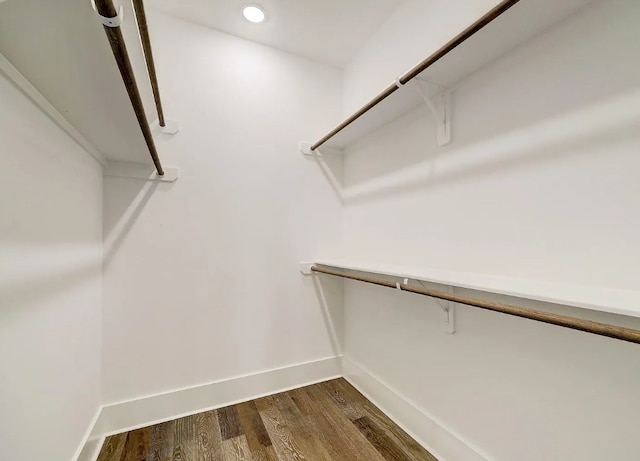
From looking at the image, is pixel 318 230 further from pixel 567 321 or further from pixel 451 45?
pixel 567 321

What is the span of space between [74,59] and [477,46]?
4.02ft

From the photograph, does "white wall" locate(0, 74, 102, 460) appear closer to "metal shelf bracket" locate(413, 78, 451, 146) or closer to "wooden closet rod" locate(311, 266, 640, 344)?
"wooden closet rod" locate(311, 266, 640, 344)

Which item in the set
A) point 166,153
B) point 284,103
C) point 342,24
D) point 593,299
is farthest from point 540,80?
point 166,153

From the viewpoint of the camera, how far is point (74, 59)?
67 centimetres

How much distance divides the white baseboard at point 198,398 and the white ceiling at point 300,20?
7.12 feet

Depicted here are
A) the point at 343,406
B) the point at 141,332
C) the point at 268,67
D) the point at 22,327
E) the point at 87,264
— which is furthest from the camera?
the point at 268,67

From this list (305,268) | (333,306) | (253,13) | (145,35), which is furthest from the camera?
(333,306)

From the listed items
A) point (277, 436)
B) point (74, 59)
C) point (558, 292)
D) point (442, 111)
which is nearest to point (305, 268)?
point (277, 436)

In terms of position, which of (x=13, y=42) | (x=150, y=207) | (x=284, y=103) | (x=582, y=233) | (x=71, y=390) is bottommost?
(x=71, y=390)

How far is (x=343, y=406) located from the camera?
1595mm

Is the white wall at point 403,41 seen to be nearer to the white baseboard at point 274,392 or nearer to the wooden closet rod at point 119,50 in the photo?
the wooden closet rod at point 119,50

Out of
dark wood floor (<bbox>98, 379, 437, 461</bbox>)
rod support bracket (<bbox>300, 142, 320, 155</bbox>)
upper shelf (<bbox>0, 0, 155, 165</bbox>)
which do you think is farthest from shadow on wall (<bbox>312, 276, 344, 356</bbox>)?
upper shelf (<bbox>0, 0, 155, 165</bbox>)

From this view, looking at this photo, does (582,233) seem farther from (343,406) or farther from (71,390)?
(71,390)

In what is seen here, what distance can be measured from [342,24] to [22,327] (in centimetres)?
202
